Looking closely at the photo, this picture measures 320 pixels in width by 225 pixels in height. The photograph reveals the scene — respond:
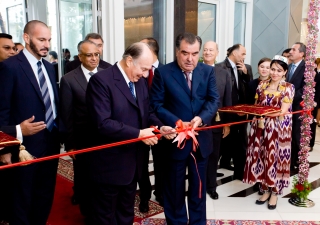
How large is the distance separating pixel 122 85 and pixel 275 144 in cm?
199

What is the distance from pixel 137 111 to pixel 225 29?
5573mm

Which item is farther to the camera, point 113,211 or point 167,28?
point 167,28

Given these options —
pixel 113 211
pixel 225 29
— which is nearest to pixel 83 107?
pixel 113 211

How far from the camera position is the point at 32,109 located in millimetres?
2582

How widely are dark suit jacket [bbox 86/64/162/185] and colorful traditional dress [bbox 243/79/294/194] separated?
1668 millimetres

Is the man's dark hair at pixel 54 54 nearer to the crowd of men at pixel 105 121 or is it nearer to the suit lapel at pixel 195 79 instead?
the crowd of men at pixel 105 121

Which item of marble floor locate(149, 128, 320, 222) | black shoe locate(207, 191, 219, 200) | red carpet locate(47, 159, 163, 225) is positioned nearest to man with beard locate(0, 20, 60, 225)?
red carpet locate(47, 159, 163, 225)

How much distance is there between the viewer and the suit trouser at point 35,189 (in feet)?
8.54

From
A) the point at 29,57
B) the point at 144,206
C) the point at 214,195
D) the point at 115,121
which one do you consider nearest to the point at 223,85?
the point at 214,195

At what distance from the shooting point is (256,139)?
12.2 ft

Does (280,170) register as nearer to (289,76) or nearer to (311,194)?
(311,194)

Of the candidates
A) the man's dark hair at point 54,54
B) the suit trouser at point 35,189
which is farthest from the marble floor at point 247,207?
the man's dark hair at point 54,54

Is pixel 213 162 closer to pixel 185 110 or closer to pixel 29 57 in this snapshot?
pixel 185 110

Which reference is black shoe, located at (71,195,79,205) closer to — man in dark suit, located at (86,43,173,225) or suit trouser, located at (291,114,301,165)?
man in dark suit, located at (86,43,173,225)
